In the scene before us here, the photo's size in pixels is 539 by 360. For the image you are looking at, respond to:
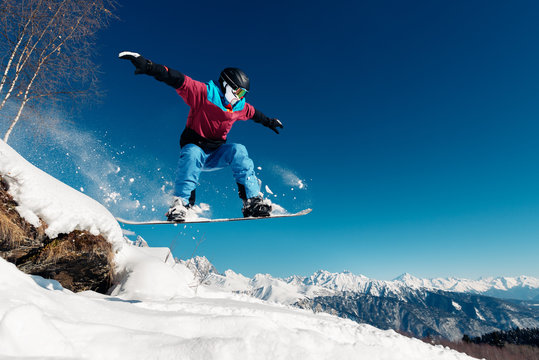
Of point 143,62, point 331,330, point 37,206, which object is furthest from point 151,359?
point 143,62

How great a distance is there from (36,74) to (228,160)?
8941mm

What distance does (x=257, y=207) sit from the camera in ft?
16.0

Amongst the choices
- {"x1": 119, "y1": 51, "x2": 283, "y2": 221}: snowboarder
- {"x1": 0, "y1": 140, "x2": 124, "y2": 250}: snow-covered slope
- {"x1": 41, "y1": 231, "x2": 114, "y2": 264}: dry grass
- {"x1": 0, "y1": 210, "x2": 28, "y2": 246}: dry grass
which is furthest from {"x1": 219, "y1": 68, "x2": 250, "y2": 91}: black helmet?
{"x1": 0, "y1": 210, "x2": 28, "y2": 246}: dry grass

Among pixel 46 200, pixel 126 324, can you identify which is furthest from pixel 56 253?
pixel 126 324

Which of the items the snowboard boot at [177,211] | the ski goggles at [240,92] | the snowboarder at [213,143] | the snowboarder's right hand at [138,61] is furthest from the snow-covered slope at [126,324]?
the ski goggles at [240,92]

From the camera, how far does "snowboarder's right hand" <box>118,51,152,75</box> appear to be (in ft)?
11.4

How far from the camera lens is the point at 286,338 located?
7.54 feet

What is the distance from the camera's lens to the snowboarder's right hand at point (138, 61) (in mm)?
3479

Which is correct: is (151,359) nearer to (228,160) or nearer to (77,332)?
(77,332)

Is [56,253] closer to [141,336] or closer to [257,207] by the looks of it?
[141,336]

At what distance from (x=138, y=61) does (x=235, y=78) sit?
177cm

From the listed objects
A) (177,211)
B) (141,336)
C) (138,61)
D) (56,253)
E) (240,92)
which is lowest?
(141,336)

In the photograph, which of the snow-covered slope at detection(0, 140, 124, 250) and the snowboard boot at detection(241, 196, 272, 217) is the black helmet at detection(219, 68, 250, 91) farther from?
the snow-covered slope at detection(0, 140, 124, 250)

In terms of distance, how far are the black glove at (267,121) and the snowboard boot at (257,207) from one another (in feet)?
6.96
